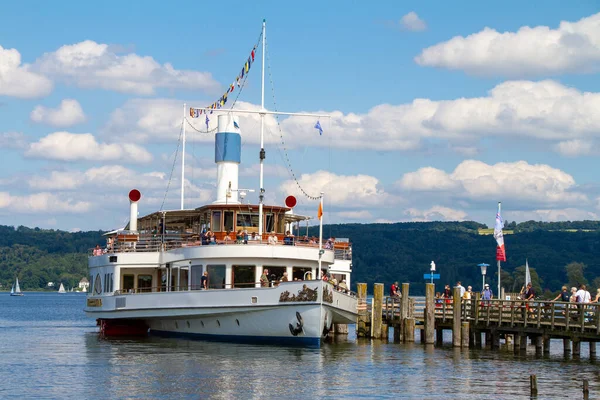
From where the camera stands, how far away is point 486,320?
39125 millimetres

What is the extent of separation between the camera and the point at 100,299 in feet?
148

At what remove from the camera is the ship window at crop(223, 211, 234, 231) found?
4106 cm

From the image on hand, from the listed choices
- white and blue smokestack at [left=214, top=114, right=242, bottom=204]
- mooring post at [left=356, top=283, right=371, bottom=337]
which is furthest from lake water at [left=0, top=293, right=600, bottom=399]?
white and blue smokestack at [left=214, top=114, right=242, bottom=204]

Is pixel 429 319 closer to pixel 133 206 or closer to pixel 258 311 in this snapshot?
pixel 258 311

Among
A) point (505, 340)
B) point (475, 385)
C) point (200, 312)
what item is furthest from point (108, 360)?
point (505, 340)

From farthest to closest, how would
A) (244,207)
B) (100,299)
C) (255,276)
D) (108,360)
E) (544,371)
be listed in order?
(100,299), (244,207), (255,276), (108,360), (544,371)

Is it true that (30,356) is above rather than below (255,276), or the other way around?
below

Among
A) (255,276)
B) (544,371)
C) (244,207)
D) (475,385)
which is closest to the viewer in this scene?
(475,385)

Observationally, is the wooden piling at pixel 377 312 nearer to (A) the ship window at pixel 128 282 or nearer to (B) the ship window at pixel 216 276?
(B) the ship window at pixel 216 276

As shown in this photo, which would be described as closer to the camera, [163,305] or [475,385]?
[475,385]

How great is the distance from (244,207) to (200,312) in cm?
499

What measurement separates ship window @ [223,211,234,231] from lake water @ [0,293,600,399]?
15.8ft

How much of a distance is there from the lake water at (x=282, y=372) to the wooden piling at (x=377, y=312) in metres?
1.19

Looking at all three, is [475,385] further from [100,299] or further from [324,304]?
[100,299]
